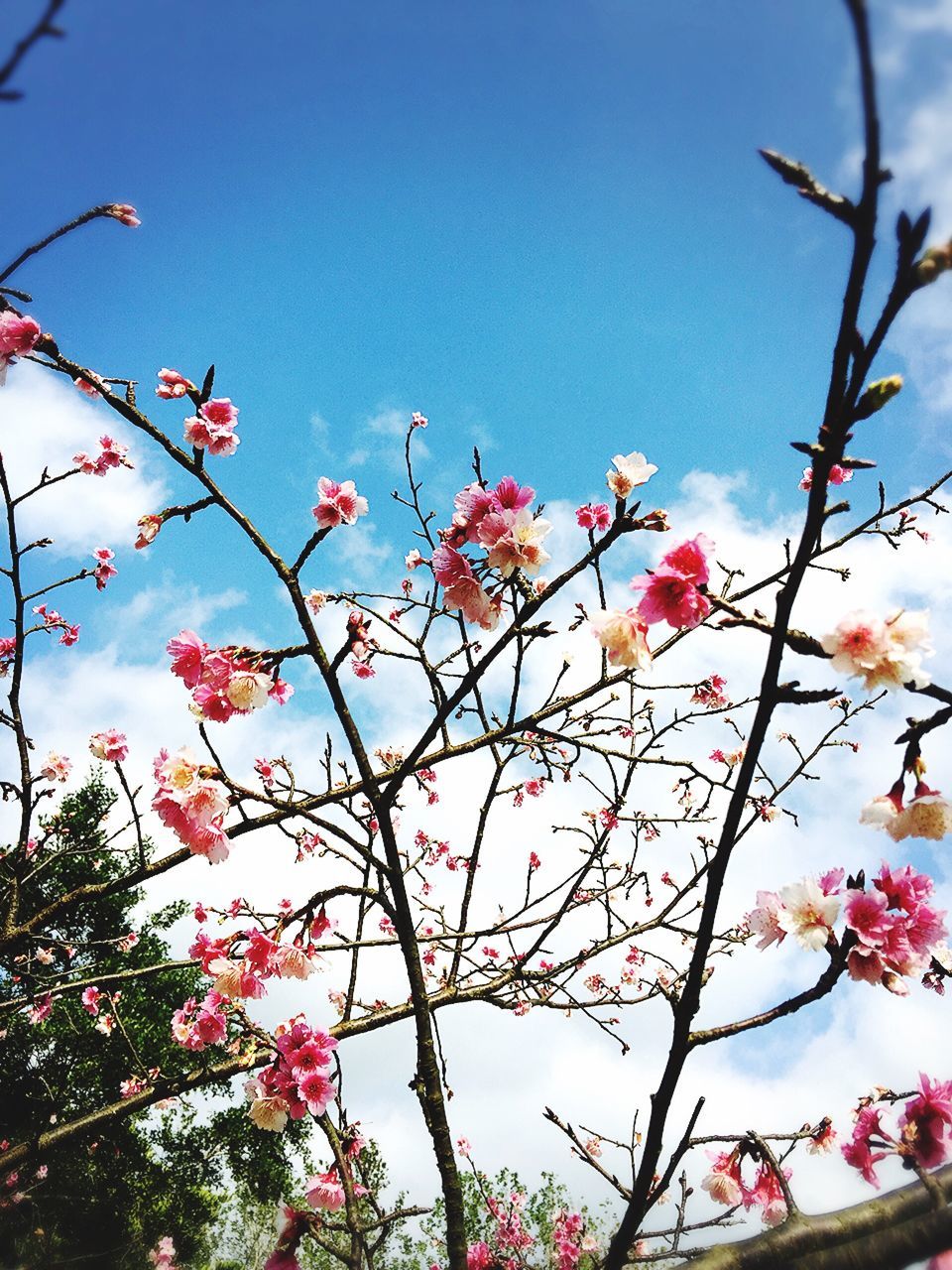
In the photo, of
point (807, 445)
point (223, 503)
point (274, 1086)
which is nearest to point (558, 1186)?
point (274, 1086)

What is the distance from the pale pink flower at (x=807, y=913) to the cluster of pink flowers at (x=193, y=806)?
1.74 meters

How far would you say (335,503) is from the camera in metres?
2.89

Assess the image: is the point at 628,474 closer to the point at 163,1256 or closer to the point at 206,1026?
the point at 206,1026

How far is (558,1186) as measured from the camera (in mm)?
14914

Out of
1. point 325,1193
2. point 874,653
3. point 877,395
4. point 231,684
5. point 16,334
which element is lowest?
point 325,1193

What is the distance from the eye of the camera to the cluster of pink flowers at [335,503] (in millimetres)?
2891

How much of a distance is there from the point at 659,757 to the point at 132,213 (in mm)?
3217

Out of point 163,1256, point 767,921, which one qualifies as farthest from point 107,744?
point 163,1256

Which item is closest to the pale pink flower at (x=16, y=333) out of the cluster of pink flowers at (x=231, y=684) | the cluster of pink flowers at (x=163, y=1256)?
the cluster of pink flowers at (x=231, y=684)

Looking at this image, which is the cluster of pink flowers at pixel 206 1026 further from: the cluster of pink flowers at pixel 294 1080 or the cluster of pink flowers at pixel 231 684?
the cluster of pink flowers at pixel 231 684

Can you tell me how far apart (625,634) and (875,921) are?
0.82 meters

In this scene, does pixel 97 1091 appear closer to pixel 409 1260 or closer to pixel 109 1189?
pixel 109 1189

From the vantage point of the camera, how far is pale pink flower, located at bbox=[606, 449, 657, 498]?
2.78m

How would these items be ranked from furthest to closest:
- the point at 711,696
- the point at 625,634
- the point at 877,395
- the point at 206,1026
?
the point at 711,696 < the point at 206,1026 < the point at 625,634 < the point at 877,395
